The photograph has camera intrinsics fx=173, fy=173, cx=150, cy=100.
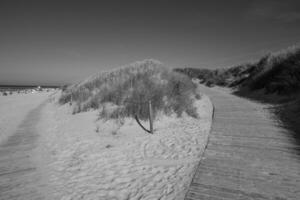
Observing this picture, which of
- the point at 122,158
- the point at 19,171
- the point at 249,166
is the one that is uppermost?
the point at 249,166

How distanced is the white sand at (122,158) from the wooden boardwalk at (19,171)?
0.29 metres

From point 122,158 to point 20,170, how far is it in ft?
8.78

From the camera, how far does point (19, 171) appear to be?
454 cm

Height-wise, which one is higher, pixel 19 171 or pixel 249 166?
pixel 249 166

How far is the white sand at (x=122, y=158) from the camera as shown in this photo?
359cm

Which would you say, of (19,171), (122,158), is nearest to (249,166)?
(122,158)

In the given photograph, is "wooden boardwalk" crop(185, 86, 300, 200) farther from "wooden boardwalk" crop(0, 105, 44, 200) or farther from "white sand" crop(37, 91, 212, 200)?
"wooden boardwalk" crop(0, 105, 44, 200)

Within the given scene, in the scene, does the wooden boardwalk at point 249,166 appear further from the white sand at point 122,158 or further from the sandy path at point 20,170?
the sandy path at point 20,170

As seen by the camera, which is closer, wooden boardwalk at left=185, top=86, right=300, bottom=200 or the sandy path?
wooden boardwalk at left=185, top=86, right=300, bottom=200

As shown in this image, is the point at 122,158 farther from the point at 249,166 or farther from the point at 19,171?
the point at 249,166

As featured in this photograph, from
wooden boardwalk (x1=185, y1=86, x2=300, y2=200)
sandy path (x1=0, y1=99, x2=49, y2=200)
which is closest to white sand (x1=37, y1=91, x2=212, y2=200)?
sandy path (x1=0, y1=99, x2=49, y2=200)

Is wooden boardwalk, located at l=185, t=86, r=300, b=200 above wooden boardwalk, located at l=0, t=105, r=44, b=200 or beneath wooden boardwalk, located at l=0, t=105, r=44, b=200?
above

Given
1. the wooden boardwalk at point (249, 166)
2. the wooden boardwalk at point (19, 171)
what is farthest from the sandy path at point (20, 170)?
the wooden boardwalk at point (249, 166)

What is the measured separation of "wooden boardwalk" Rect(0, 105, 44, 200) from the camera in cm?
365
